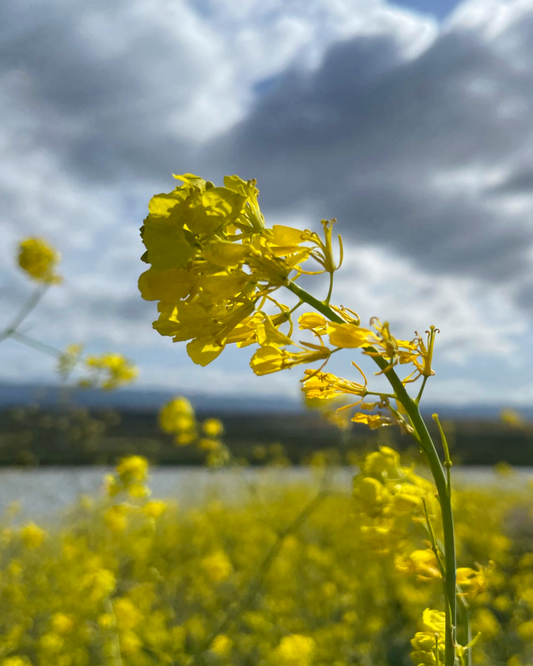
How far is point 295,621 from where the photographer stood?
4.33 metres

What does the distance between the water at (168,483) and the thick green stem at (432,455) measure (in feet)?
22.6

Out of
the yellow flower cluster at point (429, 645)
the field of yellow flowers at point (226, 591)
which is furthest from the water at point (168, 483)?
the yellow flower cluster at point (429, 645)

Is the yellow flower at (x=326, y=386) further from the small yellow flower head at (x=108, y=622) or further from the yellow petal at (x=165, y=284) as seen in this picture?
the small yellow flower head at (x=108, y=622)

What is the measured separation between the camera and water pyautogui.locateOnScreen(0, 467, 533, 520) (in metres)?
8.05

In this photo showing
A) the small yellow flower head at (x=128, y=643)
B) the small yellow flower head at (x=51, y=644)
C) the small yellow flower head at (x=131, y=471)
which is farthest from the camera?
the small yellow flower head at (x=51, y=644)

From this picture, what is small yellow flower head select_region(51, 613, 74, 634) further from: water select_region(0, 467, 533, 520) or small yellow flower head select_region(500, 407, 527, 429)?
small yellow flower head select_region(500, 407, 527, 429)

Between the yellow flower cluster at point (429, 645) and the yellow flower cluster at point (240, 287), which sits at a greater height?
the yellow flower cluster at point (240, 287)

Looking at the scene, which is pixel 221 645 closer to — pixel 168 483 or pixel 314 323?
pixel 314 323

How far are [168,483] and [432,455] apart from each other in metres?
9.64

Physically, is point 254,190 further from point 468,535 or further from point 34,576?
point 468,535

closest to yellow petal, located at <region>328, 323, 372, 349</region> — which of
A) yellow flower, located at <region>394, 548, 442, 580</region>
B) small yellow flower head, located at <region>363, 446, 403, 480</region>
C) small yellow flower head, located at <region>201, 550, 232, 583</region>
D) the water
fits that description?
yellow flower, located at <region>394, 548, 442, 580</region>

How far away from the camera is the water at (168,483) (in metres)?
8.05

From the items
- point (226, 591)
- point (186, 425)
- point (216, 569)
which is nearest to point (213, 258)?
point (186, 425)

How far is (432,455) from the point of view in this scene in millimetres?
785
